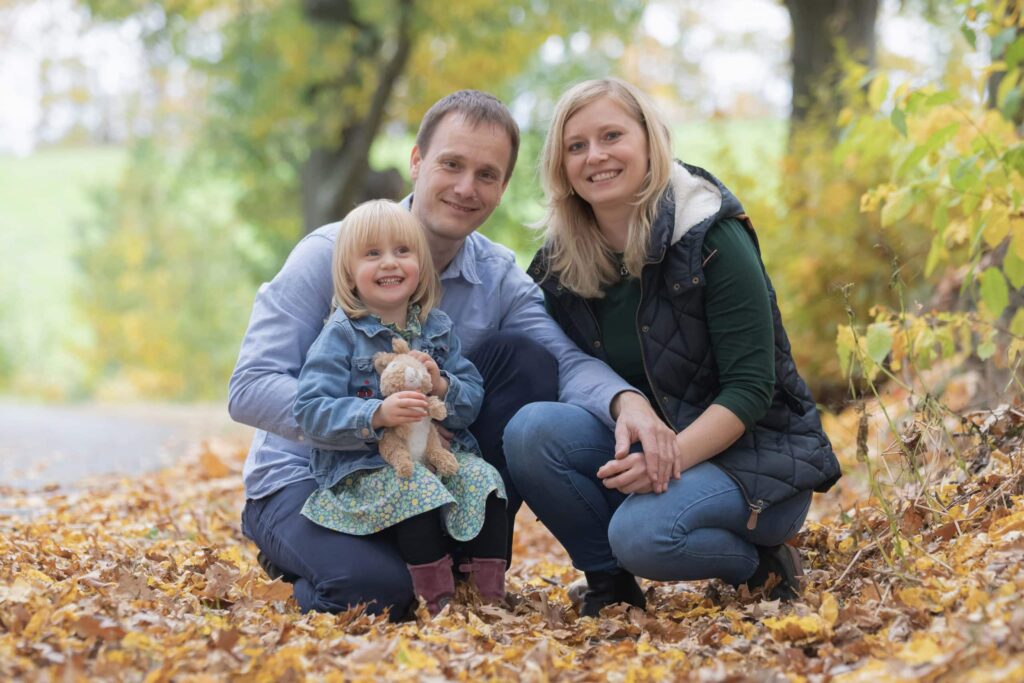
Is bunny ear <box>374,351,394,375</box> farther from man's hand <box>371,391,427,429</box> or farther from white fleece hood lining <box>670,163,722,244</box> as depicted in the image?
white fleece hood lining <box>670,163,722,244</box>

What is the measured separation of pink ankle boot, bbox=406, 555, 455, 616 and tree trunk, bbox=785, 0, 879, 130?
6735mm

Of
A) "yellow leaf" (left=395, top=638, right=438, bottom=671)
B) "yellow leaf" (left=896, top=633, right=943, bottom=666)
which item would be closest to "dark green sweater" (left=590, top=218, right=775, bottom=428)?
"yellow leaf" (left=896, top=633, right=943, bottom=666)

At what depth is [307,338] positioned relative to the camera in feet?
10.7

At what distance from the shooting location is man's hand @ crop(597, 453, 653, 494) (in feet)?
9.87

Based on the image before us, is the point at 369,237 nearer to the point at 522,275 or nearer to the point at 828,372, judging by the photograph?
the point at 522,275

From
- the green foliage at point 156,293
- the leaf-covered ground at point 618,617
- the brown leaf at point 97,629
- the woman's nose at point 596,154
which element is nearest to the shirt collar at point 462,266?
the woman's nose at point 596,154

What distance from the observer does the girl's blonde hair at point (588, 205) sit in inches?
123

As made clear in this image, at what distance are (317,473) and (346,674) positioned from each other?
0.91m

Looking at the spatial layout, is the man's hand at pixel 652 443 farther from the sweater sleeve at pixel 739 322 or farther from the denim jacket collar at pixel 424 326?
the denim jacket collar at pixel 424 326

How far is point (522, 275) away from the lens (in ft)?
12.0

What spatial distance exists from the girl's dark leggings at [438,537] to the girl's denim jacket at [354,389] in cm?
19

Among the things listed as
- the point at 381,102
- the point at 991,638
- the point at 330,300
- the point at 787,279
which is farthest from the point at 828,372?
the point at 991,638

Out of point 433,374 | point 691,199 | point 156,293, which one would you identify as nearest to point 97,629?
point 433,374

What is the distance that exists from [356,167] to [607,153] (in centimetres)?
725
